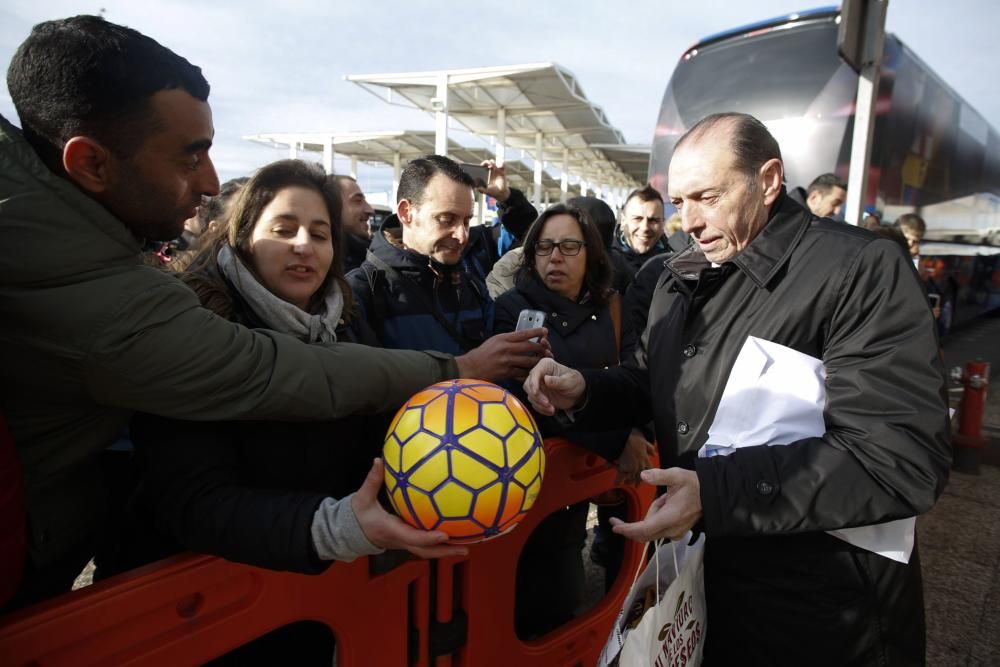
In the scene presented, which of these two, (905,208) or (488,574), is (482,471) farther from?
(905,208)

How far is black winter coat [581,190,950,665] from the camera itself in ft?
4.44

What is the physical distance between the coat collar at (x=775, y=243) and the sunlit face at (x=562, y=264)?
1.36 meters

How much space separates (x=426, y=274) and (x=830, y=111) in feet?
20.6

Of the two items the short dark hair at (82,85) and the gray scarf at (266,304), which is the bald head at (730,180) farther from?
the short dark hair at (82,85)

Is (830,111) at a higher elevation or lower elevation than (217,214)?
higher

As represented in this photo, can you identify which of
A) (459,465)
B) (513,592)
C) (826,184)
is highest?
(826,184)

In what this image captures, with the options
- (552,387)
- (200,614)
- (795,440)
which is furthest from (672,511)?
(200,614)

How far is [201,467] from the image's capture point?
1.36 meters

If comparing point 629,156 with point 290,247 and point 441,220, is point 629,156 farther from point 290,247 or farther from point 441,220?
point 290,247

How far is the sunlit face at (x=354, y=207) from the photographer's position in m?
4.50

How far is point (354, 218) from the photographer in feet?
14.9

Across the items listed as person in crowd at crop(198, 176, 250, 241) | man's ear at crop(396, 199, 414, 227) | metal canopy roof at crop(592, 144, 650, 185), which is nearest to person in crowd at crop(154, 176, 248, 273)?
person in crowd at crop(198, 176, 250, 241)

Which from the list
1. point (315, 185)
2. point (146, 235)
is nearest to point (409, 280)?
point (315, 185)

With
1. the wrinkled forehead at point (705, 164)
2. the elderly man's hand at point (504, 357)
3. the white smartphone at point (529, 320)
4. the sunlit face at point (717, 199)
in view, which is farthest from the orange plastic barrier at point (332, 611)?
the wrinkled forehead at point (705, 164)
